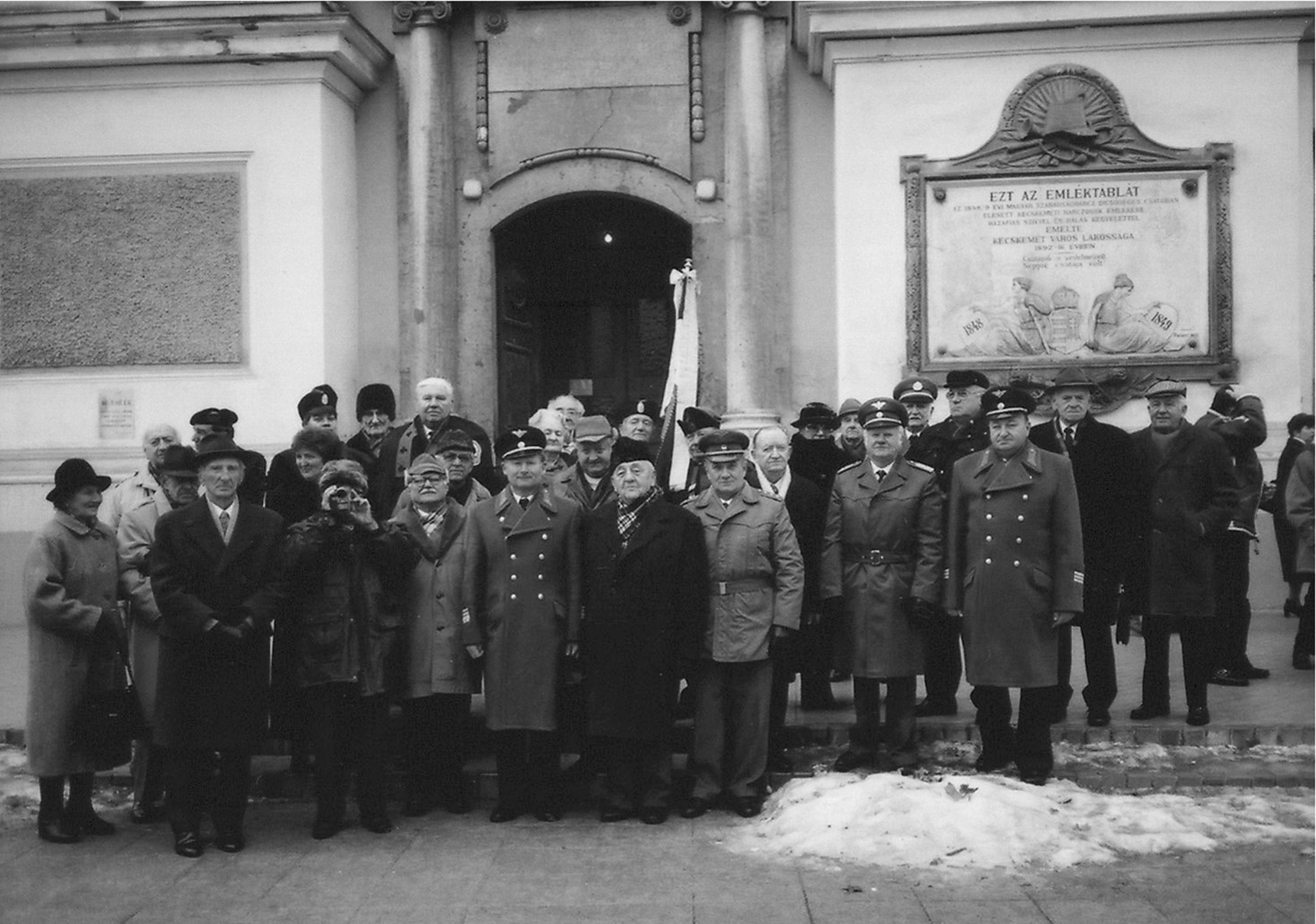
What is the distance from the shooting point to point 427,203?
1306cm

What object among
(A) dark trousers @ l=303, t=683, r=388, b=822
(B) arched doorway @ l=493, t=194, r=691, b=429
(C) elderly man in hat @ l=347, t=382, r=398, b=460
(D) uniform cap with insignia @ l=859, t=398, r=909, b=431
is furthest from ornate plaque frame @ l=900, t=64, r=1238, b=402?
(A) dark trousers @ l=303, t=683, r=388, b=822

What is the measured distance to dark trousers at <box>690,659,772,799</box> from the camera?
704 cm

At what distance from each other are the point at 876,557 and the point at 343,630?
2652 mm

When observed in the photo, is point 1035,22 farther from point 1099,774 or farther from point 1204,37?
point 1099,774

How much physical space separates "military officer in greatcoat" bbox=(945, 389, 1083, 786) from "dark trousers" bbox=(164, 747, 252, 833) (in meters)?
3.46

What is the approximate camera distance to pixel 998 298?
1210 cm

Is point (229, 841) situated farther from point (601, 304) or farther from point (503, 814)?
point (601, 304)

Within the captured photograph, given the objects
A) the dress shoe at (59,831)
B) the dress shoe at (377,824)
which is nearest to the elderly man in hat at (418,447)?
the dress shoe at (377,824)

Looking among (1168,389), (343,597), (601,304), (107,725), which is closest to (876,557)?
(1168,389)

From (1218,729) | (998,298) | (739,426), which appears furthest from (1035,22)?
(1218,729)

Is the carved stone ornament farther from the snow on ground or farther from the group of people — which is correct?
the snow on ground

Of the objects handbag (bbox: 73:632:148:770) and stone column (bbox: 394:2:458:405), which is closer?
handbag (bbox: 73:632:148:770)

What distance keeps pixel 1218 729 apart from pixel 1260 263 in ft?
17.7

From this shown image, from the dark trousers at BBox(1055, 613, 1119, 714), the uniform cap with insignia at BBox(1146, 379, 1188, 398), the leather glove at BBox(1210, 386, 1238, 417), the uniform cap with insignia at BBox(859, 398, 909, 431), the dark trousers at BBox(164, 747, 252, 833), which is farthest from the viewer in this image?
the leather glove at BBox(1210, 386, 1238, 417)
